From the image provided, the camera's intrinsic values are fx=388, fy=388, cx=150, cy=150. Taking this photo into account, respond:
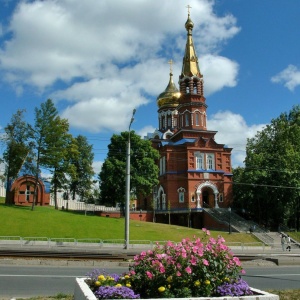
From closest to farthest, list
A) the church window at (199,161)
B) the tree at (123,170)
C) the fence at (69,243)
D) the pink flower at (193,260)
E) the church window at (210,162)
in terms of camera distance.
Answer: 1. the pink flower at (193,260)
2. the fence at (69,243)
3. the tree at (123,170)
4. the church window at (199,161)
5. the church window at (210,162)

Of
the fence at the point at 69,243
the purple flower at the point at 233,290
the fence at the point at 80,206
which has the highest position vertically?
the fence at the point at 80,206

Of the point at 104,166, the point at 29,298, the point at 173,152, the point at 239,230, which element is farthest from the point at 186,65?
the point at 29,298

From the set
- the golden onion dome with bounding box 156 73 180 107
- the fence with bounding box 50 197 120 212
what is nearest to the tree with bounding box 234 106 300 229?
the fence with bounding box 50 197 120 212

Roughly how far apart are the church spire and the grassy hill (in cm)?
2596

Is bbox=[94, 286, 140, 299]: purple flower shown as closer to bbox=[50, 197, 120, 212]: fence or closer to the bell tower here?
bbox=[50, 197, 120, 212]: fence

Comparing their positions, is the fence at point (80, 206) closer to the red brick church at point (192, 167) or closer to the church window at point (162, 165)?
the red brick church at point (192, 167)

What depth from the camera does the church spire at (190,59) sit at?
5732 centimetres

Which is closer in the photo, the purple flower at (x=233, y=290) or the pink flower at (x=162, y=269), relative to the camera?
the purple flower at (x=233, y=290)

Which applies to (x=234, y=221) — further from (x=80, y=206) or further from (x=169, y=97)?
(x=169, y=97)

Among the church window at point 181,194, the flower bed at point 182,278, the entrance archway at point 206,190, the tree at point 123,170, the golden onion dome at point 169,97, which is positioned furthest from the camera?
the golden onion dome at point 169,97

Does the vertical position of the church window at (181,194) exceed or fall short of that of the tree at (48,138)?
it falls short

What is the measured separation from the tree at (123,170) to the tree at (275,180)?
1172 centimetres

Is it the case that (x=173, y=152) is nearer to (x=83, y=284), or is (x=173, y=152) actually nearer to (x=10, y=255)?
(x=10, y=255)

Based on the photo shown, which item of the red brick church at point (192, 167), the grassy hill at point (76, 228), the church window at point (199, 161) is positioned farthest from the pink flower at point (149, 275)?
the church window at point (199, 161)
